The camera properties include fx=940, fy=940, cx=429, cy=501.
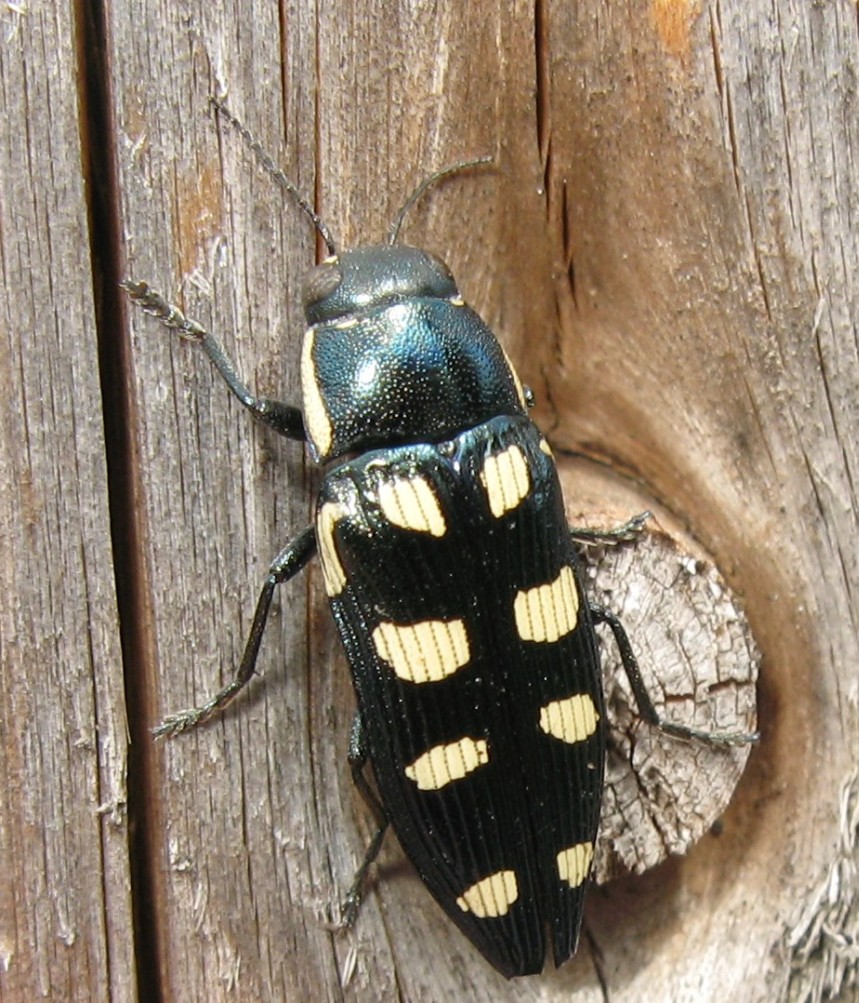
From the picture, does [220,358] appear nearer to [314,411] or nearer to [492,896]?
[314,411]

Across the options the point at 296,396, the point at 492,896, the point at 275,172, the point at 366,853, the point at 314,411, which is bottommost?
the point at 492,896

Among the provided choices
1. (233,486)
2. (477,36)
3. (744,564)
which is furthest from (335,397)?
(744,564)

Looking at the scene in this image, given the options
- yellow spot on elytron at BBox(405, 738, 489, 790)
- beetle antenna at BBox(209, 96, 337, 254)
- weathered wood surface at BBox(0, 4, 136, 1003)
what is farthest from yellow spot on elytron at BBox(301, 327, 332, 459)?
yellow spot on elytron at BBox(405, 738, 489, 790)

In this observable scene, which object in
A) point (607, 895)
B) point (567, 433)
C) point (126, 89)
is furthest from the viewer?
point (567, 433)

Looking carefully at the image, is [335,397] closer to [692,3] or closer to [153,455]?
[153,455]

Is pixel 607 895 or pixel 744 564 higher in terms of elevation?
pixel 744 564

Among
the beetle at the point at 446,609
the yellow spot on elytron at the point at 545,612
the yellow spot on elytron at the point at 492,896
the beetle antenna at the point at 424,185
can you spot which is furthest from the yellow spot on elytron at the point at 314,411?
the yellow spot on elytron at the point at 492,896

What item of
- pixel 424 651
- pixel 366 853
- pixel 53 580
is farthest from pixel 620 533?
pixel 53 580
